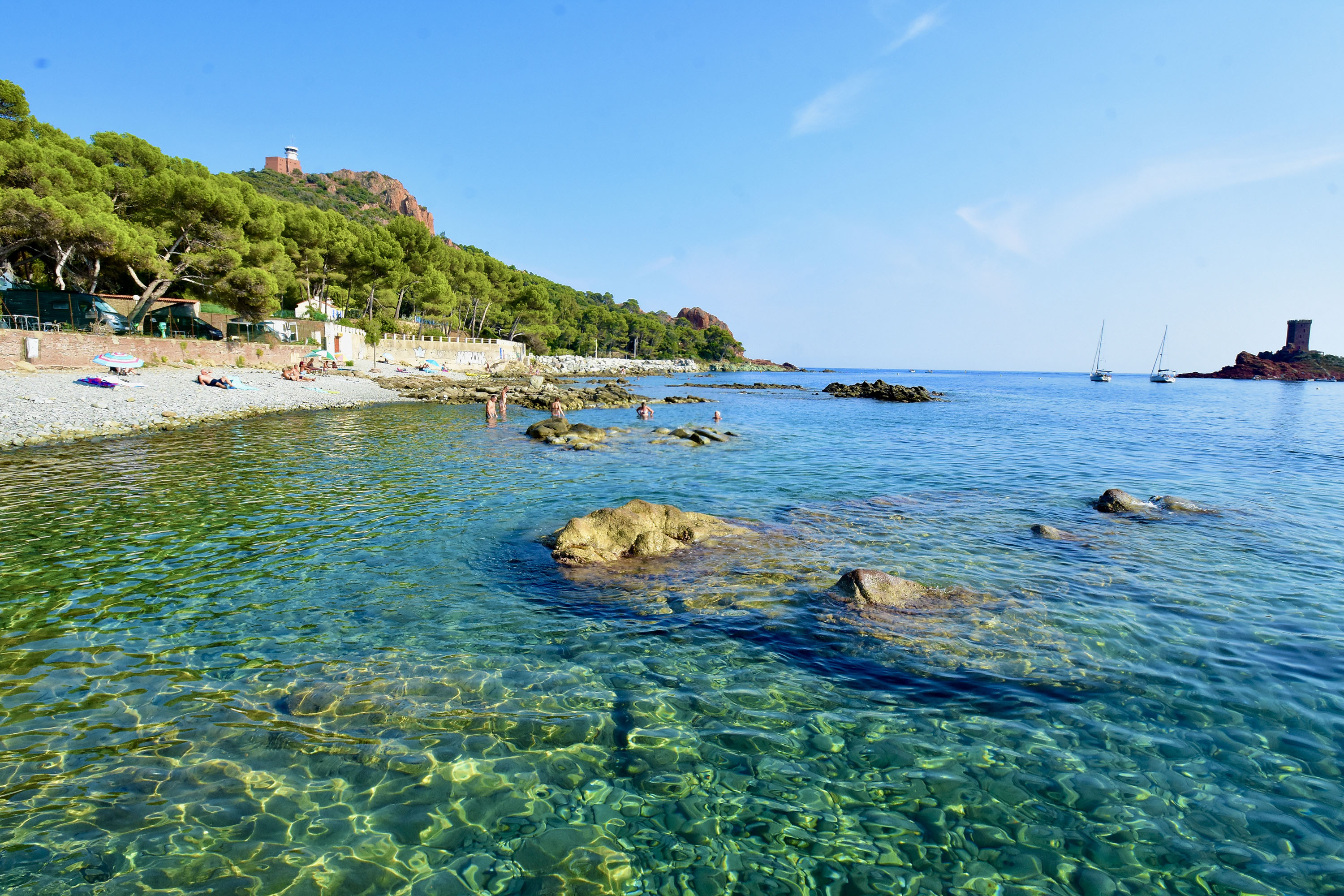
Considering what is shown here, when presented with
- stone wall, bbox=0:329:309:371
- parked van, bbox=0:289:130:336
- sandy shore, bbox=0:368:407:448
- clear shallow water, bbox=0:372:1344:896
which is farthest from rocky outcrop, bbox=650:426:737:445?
parked van, bbox=0:289:130:336

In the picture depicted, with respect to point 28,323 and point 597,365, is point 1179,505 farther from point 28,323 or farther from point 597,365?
point 597,365

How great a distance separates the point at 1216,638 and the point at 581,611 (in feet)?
26.6

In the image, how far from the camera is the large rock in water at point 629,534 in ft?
33.7

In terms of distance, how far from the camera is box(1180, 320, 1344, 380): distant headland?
514 feet

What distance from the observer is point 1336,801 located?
15.1 feet

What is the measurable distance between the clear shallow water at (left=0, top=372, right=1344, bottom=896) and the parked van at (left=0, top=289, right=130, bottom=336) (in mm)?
36128

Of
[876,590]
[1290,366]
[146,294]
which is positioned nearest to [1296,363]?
[1290,366]

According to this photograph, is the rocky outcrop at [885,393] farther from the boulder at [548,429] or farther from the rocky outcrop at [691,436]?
the boulder at [548,429]

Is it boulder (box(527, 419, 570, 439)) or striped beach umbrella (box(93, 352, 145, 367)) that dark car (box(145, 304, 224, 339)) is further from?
boulder (box(527, 419, 570, 439))

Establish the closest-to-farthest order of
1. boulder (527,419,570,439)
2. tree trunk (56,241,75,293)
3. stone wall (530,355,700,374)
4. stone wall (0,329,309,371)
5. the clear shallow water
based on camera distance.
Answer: the clear shallow water → boulder (527,419,570,439) → stone wall (0,329,309,371) → tree trunk (56,241,75,293) → stone wall (530,355,700,374)

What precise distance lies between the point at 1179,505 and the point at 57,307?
59.3 m

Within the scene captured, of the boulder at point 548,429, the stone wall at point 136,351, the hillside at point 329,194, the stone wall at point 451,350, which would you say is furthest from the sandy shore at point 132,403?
the hillside at point 329,194

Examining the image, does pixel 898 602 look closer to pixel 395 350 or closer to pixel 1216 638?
pixel 1216 638

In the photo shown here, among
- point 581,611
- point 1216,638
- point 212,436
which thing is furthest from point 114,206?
point 1216,638
